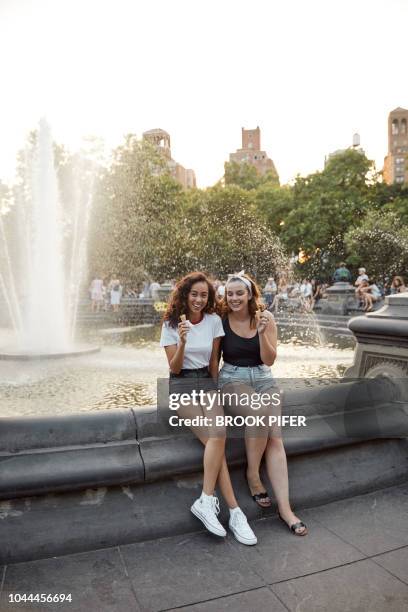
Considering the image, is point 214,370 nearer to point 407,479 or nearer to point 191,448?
point 191,448

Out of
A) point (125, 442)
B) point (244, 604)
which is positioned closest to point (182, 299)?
point (125, 442)

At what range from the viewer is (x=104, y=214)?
30281mm

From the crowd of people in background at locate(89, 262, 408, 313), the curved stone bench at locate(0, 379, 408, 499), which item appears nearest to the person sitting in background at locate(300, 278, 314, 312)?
the crowd of people in background at locate(89, 262, 408, 313)

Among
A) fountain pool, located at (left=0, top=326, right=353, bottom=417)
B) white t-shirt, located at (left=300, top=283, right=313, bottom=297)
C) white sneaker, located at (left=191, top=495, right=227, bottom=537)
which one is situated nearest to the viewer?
white sneaker, located at (left=191, top=495, right=227, bottom=537)

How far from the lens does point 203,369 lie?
3561mm

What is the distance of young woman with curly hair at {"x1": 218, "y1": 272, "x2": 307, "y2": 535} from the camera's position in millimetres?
3261

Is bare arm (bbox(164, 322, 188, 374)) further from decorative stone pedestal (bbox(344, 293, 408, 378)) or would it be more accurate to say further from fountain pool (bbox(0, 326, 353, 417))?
fountain pool (bbox(0, 326, 353, 417))

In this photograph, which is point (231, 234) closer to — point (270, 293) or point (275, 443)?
point (270, 293)

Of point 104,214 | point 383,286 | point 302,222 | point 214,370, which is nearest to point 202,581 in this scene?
point 214,370

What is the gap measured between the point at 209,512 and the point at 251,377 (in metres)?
0.92

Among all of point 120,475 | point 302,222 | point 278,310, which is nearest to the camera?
point 120,475

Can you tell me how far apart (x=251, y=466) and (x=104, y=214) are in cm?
2832

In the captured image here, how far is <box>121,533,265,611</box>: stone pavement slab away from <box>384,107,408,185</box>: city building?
143m

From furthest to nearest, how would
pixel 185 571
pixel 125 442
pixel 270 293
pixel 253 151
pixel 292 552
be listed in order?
pixel 253 151 → pixel 270 293 → pixel 125 442 → pixel 292 552 → pixel 185 571
